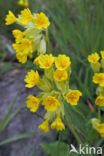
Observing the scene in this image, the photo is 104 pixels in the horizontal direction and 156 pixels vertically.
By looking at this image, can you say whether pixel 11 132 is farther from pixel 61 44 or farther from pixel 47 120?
pixel 61 44

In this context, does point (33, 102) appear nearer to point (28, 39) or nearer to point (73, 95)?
point (73, 95)

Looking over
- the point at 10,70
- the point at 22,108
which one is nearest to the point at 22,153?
the point at 22,108

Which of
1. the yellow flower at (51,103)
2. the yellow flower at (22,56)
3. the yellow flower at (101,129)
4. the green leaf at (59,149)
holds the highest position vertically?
the yellow flower at (22,56)

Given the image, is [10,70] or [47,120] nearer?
[47,120]

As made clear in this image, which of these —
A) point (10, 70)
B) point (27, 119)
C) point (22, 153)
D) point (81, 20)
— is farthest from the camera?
point (10, 70)

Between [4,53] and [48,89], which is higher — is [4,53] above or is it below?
above

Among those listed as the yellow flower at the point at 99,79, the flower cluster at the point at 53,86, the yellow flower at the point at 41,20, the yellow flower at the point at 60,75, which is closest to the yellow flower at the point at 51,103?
the flower cluster at the point at 53,86

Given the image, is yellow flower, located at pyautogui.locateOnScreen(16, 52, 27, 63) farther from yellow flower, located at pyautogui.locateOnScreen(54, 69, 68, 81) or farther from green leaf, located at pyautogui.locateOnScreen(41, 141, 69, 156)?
green leaf, located at pyautogui.locateOnScreen(41, 141, 69, 156)

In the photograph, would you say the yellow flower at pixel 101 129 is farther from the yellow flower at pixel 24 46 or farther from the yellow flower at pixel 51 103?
the yellow flower at pixel 24 46

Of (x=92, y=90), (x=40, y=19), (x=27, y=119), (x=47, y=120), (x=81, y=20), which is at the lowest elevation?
(x=27, y=119)
